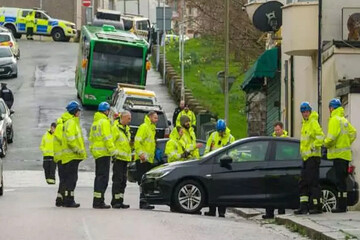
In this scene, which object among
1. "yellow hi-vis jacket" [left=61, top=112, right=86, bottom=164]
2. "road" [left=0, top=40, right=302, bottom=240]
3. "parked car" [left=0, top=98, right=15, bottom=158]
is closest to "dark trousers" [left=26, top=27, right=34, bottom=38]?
"road" [left=0, top=40, right=302, bottom=240]

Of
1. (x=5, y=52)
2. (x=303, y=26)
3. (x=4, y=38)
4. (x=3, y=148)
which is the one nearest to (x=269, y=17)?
(x=303, y=26)

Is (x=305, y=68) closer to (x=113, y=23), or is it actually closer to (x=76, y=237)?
(x=76, y=237)

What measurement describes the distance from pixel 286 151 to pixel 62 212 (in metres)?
3.92

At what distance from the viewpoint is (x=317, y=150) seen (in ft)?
68.4

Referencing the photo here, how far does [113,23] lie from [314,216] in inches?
2137

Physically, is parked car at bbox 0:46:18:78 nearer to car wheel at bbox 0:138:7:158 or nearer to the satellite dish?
car wheel at bbox 0:138:7:158

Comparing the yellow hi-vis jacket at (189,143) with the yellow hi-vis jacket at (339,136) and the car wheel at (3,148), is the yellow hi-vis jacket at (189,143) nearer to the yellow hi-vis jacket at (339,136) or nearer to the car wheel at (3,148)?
the yellow hi-vis jacket at (339,136)

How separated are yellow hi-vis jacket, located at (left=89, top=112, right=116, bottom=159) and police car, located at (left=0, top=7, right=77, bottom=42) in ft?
203

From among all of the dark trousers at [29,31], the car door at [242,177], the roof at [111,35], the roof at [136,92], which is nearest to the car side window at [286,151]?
the car door at [242,177]

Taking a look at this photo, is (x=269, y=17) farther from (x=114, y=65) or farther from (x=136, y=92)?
(x=114, y=65)

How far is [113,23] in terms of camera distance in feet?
242

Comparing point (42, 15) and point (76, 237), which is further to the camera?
point (42, 15)

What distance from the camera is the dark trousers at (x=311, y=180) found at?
819 inches

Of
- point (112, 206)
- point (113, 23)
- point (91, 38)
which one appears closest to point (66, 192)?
point (112, 206)
